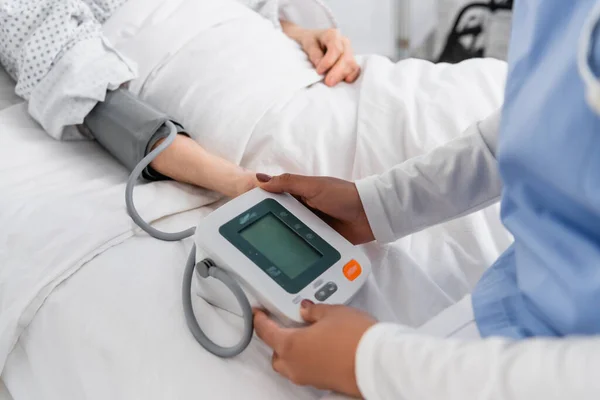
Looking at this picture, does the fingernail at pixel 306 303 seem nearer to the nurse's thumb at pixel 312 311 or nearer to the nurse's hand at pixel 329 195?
the nurse's thumb at pixel 312 311

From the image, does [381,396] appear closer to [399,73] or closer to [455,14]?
[399,73]

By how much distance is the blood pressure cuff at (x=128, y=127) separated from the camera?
83 centimetres

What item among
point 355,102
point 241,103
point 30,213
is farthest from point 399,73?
point 30,213

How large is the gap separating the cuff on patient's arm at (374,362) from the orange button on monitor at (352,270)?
113 mm

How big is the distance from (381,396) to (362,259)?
0.59ft

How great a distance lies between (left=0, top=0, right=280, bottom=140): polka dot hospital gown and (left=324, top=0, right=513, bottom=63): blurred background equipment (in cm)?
114

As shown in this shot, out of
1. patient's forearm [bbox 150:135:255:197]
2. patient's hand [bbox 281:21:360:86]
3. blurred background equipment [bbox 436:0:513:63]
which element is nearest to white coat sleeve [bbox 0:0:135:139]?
patient's forearm [bbox 150:135:255:197]

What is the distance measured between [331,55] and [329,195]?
0.35 metres

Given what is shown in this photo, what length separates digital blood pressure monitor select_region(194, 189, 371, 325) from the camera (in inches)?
23.2

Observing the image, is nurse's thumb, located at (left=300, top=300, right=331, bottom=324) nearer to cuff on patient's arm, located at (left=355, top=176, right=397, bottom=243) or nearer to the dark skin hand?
the dark skin hand

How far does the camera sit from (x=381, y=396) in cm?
48

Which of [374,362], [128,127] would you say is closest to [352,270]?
[374,362]

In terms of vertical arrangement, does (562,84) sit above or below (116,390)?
above

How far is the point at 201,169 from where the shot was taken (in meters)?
0.80
